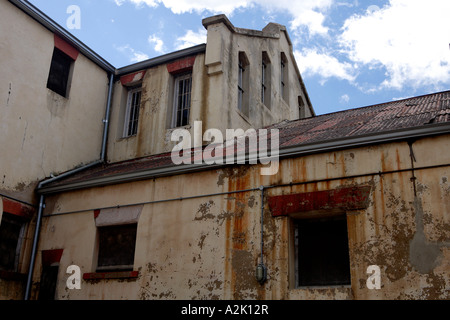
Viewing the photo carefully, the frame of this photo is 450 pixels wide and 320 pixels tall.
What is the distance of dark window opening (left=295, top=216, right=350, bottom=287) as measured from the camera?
7.45m

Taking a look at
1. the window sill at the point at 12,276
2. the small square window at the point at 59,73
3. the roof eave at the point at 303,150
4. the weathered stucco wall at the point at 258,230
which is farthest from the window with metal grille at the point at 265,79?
the window sill at the point at 12,276

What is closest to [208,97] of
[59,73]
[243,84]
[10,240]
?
[243,84]

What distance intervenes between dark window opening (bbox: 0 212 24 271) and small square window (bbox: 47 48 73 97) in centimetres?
339

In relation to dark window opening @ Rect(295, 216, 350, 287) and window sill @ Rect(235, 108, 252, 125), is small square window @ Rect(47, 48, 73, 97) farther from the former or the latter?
dark window opening @ Rect(295, 216, 350, 287)

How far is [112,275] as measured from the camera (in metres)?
8.98

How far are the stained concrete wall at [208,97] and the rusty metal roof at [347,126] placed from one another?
27.0 inches

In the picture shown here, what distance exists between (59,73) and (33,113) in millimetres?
1552

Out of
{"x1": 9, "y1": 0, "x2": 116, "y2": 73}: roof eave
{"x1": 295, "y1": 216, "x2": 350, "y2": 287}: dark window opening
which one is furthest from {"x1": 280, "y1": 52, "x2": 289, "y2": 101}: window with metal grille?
{"x1": 295, "y1": 216, "x2": 350, "y2": 287}: dark window opening

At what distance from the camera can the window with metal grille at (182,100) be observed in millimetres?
12531

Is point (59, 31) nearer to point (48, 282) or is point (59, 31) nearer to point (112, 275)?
point (48, 282)

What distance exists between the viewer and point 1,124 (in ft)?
33.5
